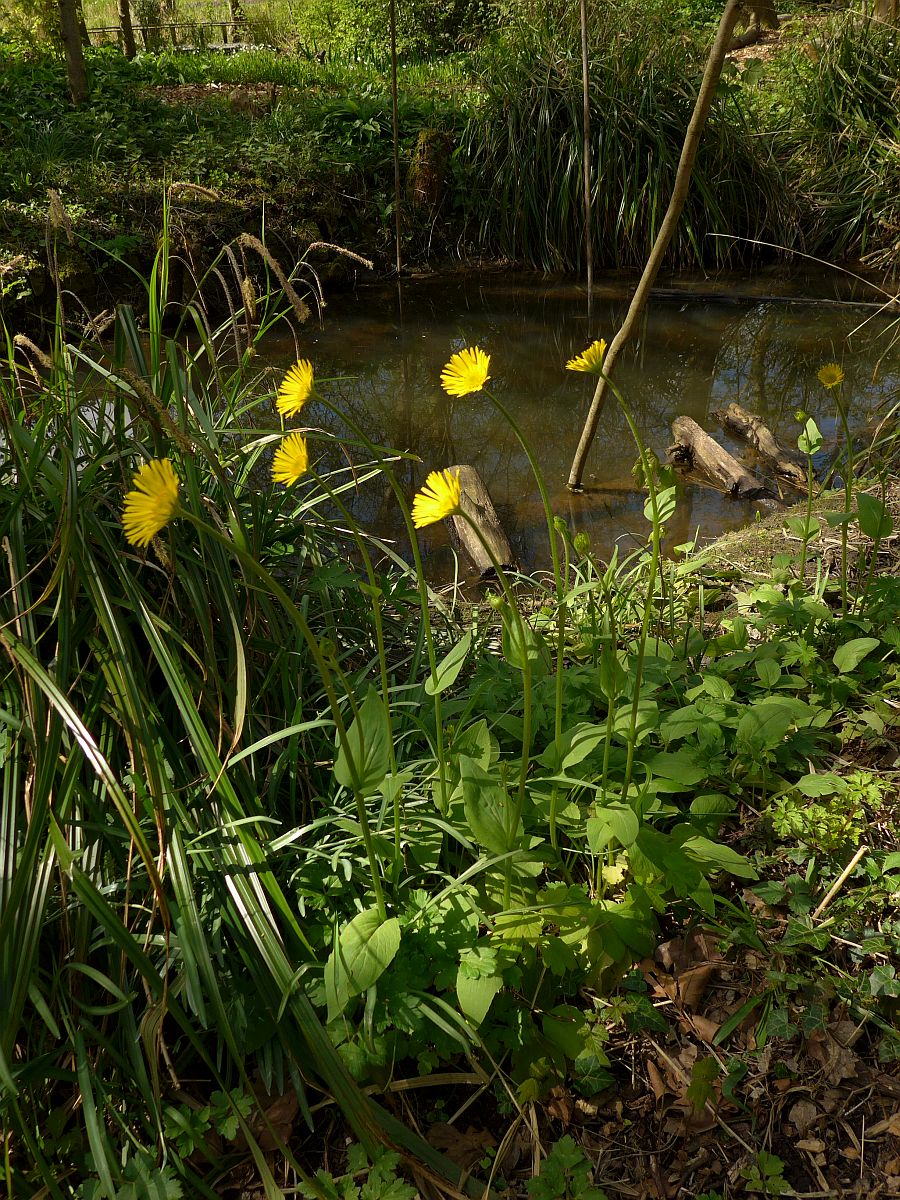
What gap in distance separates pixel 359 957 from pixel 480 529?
2074 millimetres

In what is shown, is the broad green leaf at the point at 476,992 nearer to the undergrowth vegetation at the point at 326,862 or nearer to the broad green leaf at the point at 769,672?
the undergrowth vegetation at the point at 326,862

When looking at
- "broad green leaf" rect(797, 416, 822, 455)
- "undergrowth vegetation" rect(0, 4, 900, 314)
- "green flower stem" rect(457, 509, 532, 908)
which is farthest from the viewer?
"undergrowth vegetation" rect(0, 4, 900, 314)

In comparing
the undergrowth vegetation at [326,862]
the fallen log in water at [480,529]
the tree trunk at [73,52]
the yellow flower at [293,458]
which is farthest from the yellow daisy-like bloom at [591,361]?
the tree trunk at [73,52]

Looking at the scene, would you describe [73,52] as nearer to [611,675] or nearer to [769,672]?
[769,672]

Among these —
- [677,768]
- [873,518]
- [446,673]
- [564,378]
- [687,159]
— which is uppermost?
[687,159]

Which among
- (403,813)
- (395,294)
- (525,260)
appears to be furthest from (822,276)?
(403,813)

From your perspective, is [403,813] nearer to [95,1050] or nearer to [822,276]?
[95,1050]

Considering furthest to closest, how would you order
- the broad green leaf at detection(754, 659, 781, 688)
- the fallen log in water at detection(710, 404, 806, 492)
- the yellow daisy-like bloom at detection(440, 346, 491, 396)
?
1. the fallen log in water at detection(710, 404, 806, 492)
2. the broad green leaf at detection(754, 659, 781, 688)
3. the yellow daisy-like bloom at detection(440, 346, 491, 396)

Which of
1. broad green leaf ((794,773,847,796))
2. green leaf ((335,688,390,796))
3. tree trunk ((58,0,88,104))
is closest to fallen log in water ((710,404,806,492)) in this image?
broad green leaf ((794,773,847,796))

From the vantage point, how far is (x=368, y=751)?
1135 mm

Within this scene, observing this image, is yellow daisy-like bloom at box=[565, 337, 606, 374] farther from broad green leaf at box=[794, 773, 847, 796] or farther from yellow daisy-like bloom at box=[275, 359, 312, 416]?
broad green leaf at box=[794, 773, 847, 796]

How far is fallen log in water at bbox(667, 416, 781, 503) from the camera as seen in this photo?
11.4 feet

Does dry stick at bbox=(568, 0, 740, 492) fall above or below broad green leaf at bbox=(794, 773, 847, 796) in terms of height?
above

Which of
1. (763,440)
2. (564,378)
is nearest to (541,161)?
(564,378)
